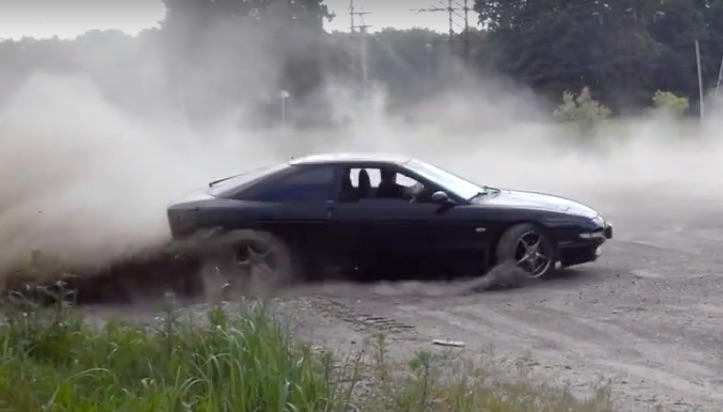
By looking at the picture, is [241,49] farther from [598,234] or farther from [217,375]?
[217,375]

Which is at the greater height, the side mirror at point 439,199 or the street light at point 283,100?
the street light at point 283,100

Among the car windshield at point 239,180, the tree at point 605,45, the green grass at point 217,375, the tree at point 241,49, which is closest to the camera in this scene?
the green grass at point 217,375

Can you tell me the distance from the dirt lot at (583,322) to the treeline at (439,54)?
12051mm

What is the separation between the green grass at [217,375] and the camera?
4891mm

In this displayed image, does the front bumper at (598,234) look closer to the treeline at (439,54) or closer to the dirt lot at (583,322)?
the dirt lot at (583,322)

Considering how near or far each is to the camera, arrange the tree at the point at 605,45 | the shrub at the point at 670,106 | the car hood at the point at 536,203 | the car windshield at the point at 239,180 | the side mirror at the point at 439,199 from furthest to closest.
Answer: the tree at the point at 605,45 < the shrub at the point at 670,106 < the car windshield at the point at 239,180 < the car hood at the point at 536,203 < the side mirror at the point at 439,199

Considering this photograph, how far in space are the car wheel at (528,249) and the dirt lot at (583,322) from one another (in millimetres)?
195

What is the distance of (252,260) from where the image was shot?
983 centimetres

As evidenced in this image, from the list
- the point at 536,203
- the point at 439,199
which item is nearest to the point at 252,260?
the point at 439,199

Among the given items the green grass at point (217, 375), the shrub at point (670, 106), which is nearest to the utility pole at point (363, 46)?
the shrub at point (670, 106)

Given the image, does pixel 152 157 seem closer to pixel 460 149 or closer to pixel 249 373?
pixel 249 373

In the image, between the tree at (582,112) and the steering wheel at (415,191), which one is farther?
the tree at (582,112)

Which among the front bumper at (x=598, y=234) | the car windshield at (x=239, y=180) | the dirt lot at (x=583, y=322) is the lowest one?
the dirt lot at (x=583, y=322)

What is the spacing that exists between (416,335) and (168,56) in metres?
14.3
